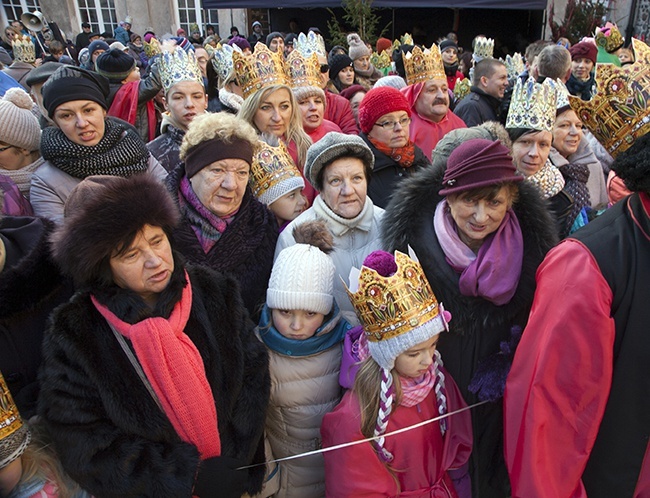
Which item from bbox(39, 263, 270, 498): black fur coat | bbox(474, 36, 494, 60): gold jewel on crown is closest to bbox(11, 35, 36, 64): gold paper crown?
bbox(474, 36, 494, 60): gold jewel on crown

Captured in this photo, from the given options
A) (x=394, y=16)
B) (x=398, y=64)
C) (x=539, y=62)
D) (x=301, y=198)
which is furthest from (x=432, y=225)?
(x=394, y=16)

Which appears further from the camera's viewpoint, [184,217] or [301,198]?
[301,198]

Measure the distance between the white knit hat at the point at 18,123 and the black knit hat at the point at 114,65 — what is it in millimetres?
2295

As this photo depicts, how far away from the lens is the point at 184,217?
2484mm

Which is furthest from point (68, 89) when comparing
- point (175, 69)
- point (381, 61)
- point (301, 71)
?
point (381, 61)

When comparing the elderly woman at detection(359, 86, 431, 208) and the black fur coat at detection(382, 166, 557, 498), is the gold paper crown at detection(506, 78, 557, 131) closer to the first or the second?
the elderly woman at detection(359, 86, 431, 208)

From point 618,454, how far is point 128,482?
5.43 feet

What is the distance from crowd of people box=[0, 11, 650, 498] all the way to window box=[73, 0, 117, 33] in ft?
71.6

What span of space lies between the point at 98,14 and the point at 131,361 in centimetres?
2387

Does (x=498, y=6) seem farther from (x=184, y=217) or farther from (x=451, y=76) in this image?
(x=184, y=217)

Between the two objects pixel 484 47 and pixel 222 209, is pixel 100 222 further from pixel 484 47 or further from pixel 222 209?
pixel 484 47

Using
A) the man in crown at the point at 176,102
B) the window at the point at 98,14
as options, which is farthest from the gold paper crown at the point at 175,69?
the window at the point at 98,14

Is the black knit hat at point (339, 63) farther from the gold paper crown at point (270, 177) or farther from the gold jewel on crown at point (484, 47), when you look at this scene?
the gold paper crown at point (270, 177)

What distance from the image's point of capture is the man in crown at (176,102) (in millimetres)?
3533
